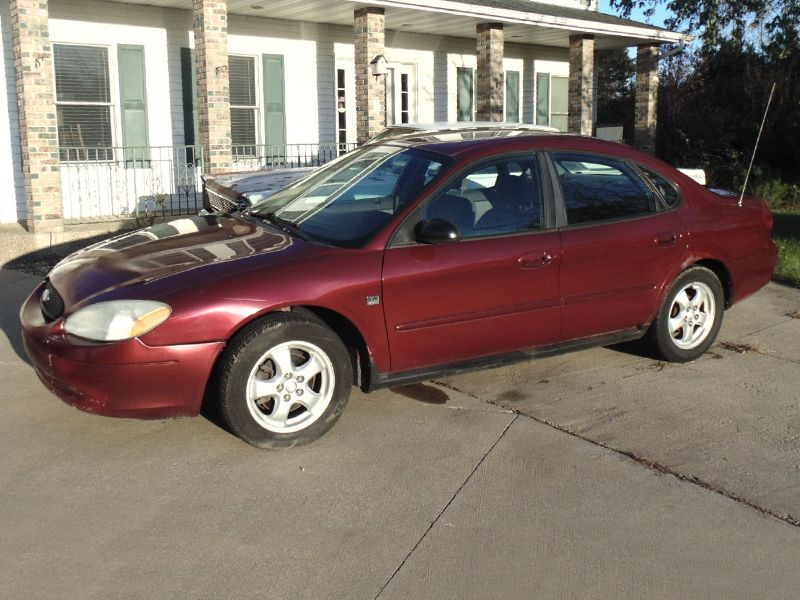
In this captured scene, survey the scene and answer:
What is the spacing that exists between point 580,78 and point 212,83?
8.33 meters

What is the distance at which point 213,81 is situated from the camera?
464 inches

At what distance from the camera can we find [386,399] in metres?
5.10

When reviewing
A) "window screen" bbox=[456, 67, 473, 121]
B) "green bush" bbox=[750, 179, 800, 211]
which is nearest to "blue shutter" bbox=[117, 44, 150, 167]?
"window screen" bbox=[456, 67, 473, 121]

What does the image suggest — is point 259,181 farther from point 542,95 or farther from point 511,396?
point 542,95

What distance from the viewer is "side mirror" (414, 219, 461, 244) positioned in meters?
4.44

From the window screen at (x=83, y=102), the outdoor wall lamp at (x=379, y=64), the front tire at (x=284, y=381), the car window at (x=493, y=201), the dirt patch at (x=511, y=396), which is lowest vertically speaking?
the dirt patch at (x=511, y=396)

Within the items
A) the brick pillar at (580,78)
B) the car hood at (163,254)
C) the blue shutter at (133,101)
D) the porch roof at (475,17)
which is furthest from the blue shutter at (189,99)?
the car hood at (163,254)

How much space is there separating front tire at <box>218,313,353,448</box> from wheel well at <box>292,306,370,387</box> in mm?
93

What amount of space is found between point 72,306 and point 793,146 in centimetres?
2013

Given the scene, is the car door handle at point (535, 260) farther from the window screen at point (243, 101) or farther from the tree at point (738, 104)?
the tree at point (738, 104)

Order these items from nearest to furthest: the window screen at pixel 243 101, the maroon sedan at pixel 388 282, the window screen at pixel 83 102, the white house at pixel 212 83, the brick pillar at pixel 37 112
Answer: the maroon sedan at pixel 388 282, the brick pillar at pixel 37 112, the white house at pixel 212 83, the window screen at pixel 83 102, the window screen at pixel 243 101

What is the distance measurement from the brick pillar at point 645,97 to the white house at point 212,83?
2.79 feet

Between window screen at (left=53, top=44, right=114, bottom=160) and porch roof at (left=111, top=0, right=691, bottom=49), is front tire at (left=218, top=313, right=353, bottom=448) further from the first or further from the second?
porch roof at (left=111, top=0, right=691, bottom=49)

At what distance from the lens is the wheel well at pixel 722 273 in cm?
574
